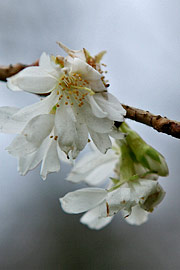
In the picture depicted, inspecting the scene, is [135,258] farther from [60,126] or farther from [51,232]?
[60,126]

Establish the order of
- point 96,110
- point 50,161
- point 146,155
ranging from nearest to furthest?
1. point 96,110
2. point 50,161
3. point 146,155

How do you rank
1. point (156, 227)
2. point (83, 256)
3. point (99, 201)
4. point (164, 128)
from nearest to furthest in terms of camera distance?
point (164, 128), point (99, 201), point (83, 256), point (156, 227)

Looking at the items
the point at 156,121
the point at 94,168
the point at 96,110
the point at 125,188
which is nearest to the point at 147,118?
the point at 156,121

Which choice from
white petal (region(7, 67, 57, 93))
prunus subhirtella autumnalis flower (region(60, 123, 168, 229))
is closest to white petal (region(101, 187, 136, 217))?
prunus subhirtella autumnalis flower (region(60, 123, 168, 229))

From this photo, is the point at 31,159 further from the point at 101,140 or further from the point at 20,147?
the point at 101,140

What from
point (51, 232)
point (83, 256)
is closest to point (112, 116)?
point (83, 256)

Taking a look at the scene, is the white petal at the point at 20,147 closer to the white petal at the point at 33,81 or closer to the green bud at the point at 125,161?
the white petal at the point at 33,81

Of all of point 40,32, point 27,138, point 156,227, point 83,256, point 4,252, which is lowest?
point 4,252

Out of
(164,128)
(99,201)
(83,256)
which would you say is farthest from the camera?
(83,256)
